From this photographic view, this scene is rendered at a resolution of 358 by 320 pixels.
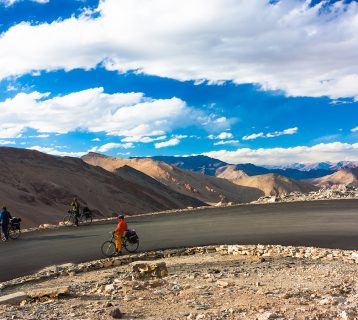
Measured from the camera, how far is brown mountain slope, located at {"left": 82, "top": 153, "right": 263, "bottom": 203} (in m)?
169

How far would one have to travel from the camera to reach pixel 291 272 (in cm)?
1483

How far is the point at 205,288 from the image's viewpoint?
12211 millimetres

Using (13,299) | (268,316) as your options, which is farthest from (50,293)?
(268,316)

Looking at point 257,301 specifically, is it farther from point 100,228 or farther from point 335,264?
point 100,228

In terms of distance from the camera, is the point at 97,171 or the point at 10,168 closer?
the point at 10,168

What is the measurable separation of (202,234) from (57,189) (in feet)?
213

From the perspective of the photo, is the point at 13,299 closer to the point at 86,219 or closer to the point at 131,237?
the point at 131,237

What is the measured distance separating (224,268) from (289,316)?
27.3 feet

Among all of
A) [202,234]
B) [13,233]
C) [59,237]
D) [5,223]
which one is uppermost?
[5,223]

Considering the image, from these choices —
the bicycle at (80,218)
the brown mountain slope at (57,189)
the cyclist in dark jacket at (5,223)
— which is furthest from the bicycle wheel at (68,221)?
the brown mountain slope at (57,189)

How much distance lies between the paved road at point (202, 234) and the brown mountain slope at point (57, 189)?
32112mm

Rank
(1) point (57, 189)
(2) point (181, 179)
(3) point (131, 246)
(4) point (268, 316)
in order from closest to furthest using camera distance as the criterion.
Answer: (4) point (268, 316)
(3) point (131, 246)
(1) point (57, 189)
(2) point (181, 179)

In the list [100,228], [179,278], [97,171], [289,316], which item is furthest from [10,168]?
[289,316]

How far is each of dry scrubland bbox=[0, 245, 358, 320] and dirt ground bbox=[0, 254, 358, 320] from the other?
0.06 feet
